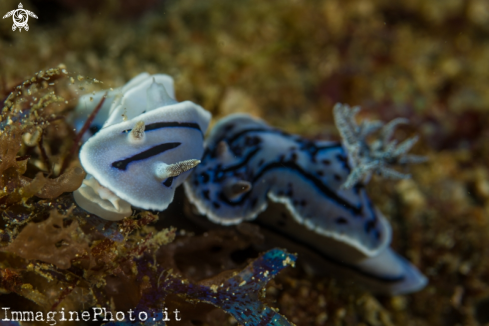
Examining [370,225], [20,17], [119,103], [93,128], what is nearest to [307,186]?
[370,225]

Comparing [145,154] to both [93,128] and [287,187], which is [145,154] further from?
[287,187]

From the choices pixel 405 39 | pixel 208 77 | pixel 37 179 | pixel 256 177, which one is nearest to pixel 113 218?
pixel 37 179

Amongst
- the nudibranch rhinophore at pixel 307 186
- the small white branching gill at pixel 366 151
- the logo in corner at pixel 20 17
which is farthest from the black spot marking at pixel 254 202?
the logo in corner at pixel 20 17

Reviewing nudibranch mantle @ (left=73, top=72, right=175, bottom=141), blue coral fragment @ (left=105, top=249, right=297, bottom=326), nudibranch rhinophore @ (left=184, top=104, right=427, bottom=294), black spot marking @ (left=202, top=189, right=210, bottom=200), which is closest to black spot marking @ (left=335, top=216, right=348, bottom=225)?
nudibranch rhinophore @ (left=184, top=104, right=427, bottom=294)

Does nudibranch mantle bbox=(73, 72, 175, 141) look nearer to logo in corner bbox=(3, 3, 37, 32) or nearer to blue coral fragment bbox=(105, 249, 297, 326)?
blue coral fragment bbox=(105, 249, 297, 326)

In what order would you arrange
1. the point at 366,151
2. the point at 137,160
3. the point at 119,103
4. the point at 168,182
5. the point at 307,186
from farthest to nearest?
1. the point at 366,151
2. the point at 307,186
3. the point at 119,103
4. the point at 168,182
5. the point at 137,160

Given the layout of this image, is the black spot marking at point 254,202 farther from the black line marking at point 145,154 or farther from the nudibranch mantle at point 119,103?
the nudibranch mantle at point 119,103

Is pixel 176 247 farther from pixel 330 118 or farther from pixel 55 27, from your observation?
pixel 55 27
